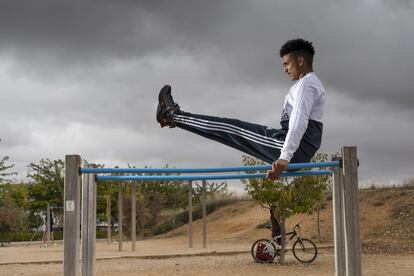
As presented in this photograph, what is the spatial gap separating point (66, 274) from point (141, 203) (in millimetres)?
20901

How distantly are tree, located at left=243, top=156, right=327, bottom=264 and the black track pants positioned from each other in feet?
28.2

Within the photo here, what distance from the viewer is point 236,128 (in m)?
3.85

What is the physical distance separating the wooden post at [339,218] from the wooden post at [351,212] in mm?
83

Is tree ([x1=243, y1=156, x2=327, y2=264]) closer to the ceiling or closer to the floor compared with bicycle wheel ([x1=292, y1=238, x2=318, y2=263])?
closer to the ceiling

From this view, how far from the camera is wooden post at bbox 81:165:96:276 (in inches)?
161

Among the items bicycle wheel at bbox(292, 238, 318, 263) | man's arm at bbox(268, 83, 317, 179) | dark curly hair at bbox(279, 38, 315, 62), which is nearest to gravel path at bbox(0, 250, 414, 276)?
bicycle wheel at bbox(292, 238, 318, 263)

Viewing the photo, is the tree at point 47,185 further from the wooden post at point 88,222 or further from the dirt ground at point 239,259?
the wooden post at point 88,222

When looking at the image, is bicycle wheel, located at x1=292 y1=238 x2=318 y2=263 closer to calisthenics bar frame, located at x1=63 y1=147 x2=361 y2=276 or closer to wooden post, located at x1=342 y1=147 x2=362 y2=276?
calisthenics bar frame, located at x1=63 y1=147 x2=361 y2=276

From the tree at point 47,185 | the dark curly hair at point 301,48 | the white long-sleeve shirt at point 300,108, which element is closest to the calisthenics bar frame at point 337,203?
the white long-sleeve shirt at point 300,108

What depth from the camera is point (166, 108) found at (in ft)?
13.0

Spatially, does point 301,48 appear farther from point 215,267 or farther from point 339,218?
point 215,267

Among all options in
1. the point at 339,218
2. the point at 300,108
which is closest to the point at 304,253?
the point at 339,218

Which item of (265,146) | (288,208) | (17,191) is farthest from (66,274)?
(17,191)

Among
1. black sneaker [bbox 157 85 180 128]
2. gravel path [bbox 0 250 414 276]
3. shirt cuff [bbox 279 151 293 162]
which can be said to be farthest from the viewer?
gravel path [bbox 0 250 414 276]
